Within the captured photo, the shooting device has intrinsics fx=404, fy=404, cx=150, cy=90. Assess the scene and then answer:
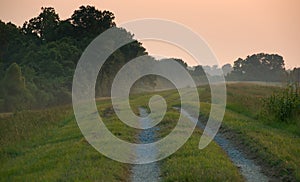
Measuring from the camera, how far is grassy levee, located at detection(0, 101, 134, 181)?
11.4 meters

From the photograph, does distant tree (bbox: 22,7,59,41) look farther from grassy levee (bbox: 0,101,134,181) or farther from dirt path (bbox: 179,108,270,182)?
dirt path (bbox: 179,108,270,182)

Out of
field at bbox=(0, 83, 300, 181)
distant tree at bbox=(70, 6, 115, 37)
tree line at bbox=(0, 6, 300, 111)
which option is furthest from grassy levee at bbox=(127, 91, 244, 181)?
distant tree at bbox=(70, 6, 115, 37)

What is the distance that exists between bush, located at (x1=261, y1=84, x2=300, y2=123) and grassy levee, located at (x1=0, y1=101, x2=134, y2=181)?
7.70m

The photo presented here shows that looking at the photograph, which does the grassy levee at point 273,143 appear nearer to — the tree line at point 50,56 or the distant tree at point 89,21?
the tree line at point 50,56

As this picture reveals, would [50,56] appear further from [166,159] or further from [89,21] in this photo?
[166,159]

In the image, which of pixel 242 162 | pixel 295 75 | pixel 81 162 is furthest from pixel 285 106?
pixel 81 162

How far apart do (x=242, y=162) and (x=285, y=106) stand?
8354 mm

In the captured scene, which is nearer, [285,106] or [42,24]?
[285,106]

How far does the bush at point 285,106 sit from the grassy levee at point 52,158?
7695 mm

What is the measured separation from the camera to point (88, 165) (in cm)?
1245

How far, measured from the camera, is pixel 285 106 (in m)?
20.7

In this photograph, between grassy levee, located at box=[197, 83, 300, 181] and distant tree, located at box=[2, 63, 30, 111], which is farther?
distant tree, located at box=[2, 63, 30, 111]

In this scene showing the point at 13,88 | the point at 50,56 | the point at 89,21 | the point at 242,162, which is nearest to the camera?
the point at 242,162

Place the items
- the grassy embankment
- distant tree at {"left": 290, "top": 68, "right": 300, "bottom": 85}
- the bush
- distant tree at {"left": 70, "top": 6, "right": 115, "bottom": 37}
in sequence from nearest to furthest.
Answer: the grassy embankment → the bush → distant tree at {"left": 290, "top": 68, "right": 300, "bottom": 85} → distant tree at {"left": 70, "top": 6, "right": 115, "bottom": 37}
